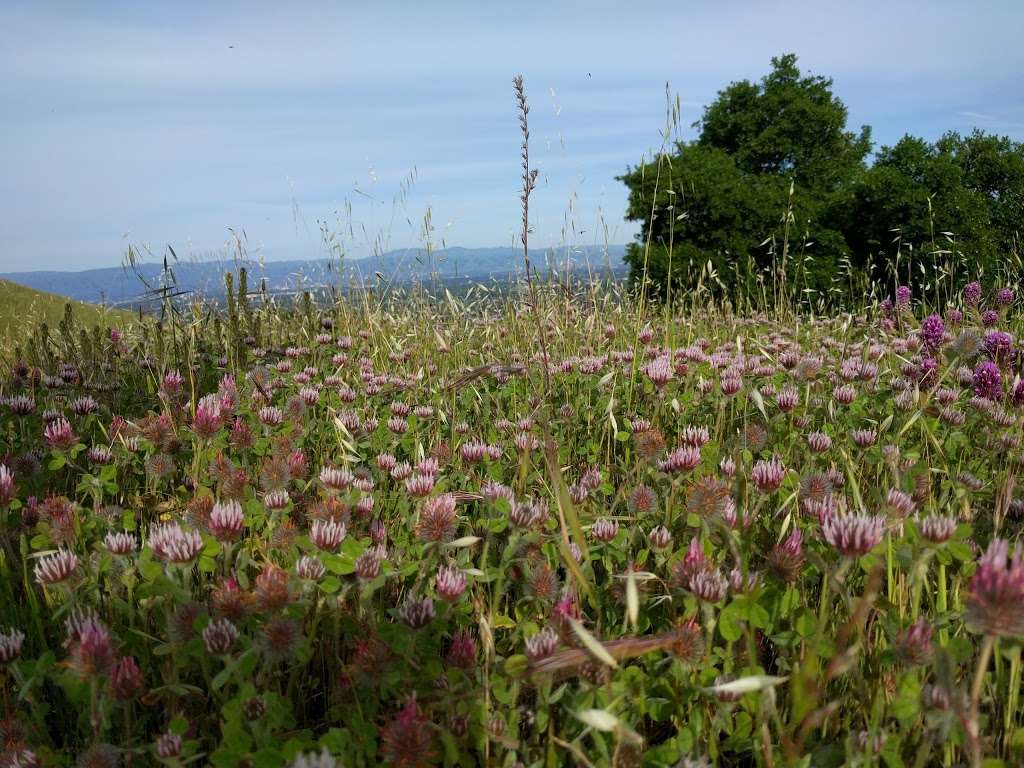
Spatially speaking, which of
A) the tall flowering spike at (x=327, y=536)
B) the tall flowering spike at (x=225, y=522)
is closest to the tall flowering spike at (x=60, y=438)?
the tall flowering spike at (x=225, y=522)

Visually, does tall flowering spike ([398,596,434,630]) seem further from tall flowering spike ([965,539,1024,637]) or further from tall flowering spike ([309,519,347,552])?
tall flowering spike ([965,539,1024,637])

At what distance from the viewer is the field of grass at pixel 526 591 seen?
1433mm

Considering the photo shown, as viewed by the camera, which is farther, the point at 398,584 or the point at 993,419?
the point at 993,419

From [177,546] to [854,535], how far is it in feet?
5.16

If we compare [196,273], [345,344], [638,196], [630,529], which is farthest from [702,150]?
[630,529]

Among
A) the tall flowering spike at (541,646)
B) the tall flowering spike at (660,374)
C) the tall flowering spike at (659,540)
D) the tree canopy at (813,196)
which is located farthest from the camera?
the tree canopy at (813,196)

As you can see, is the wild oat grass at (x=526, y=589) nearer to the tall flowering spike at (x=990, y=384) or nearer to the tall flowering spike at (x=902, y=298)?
the tall flowering spike at (x=990, y=384)

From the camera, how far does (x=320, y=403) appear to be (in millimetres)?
4137

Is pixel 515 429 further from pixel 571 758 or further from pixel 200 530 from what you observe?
pixel 571 758

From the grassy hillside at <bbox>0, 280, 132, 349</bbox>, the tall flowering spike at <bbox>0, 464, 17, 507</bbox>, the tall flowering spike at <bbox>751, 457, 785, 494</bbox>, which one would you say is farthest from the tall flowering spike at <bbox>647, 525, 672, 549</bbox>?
the grassy hillside at <bbox>0, 280, 132, 349</bbox>

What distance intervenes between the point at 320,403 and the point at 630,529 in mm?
2366

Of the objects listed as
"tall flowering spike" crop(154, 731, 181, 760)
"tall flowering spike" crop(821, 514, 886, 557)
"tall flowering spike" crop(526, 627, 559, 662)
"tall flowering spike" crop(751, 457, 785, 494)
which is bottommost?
"tall flowering spike" crop(154, 731, 181, 760)

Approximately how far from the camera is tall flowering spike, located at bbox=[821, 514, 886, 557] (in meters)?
1.55

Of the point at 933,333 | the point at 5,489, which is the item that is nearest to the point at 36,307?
the point at 5,489
